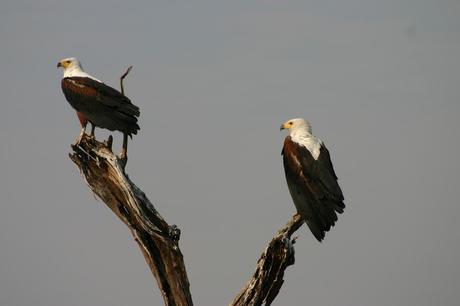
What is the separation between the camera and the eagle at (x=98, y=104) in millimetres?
11531

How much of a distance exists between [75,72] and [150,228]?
12.9ft

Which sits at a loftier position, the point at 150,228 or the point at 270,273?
the point at 150,228

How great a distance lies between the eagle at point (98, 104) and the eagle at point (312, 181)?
2.13m

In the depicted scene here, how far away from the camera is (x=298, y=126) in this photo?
11836 millimetres

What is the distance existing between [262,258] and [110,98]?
368 centimetres

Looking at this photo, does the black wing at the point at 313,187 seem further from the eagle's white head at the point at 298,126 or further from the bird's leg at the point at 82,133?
the bird's leg at the point at 82,133

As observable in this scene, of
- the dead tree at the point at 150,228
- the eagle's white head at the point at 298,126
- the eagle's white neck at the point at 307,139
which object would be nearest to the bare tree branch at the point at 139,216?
the dead tree at the point at 150,228

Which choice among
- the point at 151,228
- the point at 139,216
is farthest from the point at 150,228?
the point at 139,216

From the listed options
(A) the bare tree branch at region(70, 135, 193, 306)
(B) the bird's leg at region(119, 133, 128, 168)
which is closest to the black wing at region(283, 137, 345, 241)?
(A) the bare tree branch at region(70, 135, 193, 306)

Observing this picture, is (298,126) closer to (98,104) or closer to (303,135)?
(303,135)

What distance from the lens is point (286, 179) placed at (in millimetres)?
11320

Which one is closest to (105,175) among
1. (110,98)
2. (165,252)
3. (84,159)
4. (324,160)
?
(84,159)

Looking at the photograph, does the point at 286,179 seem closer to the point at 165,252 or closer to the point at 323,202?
the point at 323,202

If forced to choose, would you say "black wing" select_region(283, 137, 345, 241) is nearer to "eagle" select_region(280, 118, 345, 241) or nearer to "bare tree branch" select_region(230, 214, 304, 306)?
"eagle" select_region(280, 118, 345, 241)
